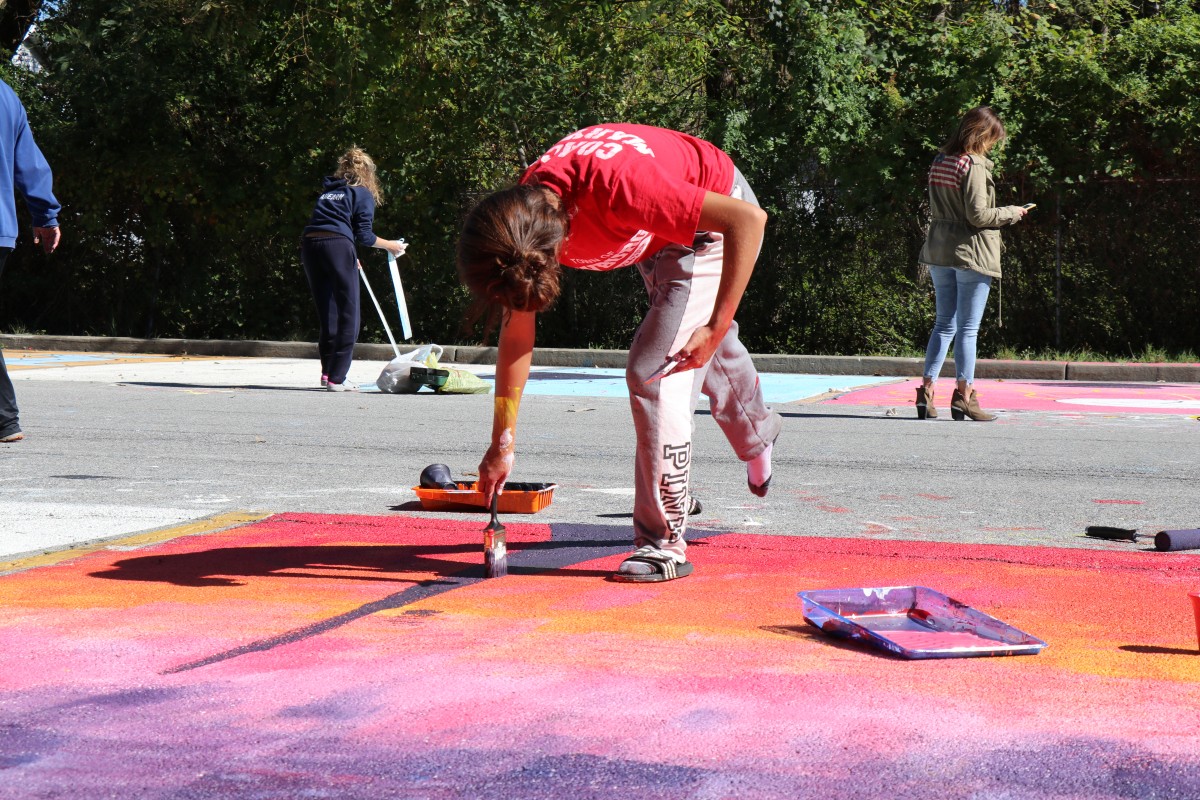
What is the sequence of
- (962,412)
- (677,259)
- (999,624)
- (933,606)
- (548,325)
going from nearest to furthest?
(999,624) → (933,606) → (677,259) → (962,412) → (548,325)

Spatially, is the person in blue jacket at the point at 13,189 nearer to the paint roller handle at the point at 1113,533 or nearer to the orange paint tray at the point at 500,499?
the orange paint tray at the point at 500,499

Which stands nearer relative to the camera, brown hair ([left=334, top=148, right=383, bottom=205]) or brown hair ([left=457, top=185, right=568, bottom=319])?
brown hair ([left=457, top=185, right=568, bottom=319])

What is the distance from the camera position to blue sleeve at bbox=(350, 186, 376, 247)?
36.6 ft

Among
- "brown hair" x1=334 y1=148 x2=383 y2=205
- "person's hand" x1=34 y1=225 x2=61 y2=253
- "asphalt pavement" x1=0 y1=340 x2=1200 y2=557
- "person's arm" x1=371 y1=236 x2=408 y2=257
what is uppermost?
"brown hair" x1=334 y1=148 x2=383 y2=205

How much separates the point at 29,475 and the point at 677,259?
3.46 metres

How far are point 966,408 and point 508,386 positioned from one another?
5.60 m

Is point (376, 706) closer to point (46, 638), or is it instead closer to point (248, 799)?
point (248, 799)

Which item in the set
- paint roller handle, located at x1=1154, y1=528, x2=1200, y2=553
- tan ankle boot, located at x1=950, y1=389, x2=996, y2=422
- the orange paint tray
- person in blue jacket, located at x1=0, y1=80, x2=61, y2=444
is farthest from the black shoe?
paint roller handle, located at x1=1154, y1=528, x2=1200, y2=553

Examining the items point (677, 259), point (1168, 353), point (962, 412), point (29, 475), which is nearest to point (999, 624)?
point (677, 259)

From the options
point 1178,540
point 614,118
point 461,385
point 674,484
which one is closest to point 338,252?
point 461,385

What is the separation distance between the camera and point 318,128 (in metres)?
18.0

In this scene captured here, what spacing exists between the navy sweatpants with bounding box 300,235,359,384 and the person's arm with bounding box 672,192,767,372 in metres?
7.54

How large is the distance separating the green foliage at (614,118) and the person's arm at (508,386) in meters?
12.0

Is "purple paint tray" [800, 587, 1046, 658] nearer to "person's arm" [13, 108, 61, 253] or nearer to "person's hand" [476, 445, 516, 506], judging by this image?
"person's hand" [476, 445, 516, 506]
